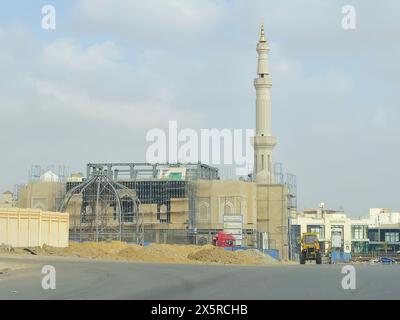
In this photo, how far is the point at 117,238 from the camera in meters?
72.4

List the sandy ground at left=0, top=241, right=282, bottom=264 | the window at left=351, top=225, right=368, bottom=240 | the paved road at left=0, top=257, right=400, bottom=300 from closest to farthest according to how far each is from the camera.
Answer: the paved road at left=0, top=257, right=400, bottom=300
the sandy ground at left=0, top=241, right=282, bottom=264
the window at left=351, top=225, right=368, bottom=240

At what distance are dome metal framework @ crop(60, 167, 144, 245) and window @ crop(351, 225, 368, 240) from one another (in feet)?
209

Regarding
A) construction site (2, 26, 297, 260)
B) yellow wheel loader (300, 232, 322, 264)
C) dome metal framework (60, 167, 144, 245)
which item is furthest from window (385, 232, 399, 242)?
yellow wheel loader (300, 232, 322, 264)

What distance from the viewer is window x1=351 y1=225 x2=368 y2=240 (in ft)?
424

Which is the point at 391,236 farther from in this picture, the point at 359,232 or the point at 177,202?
the point at 177,202

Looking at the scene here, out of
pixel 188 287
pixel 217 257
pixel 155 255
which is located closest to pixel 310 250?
pixel 217 257

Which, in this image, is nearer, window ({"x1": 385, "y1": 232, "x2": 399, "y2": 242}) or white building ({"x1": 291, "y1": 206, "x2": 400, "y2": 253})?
white building ({"x1": 291, "y1": 206, "x2": 400, "y2": 253})

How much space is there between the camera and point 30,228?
4975 centimetres

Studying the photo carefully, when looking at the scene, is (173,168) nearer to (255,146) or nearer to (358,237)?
(255,146)

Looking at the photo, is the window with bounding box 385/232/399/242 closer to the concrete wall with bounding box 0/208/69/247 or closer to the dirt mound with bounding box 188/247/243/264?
the concrete wall with bounding box 0/208/69/247

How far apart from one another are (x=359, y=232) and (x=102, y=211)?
6856cm

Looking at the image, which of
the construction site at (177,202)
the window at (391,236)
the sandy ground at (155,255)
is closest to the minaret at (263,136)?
the construction site at (177,202)

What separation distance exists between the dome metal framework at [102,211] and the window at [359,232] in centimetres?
6376
